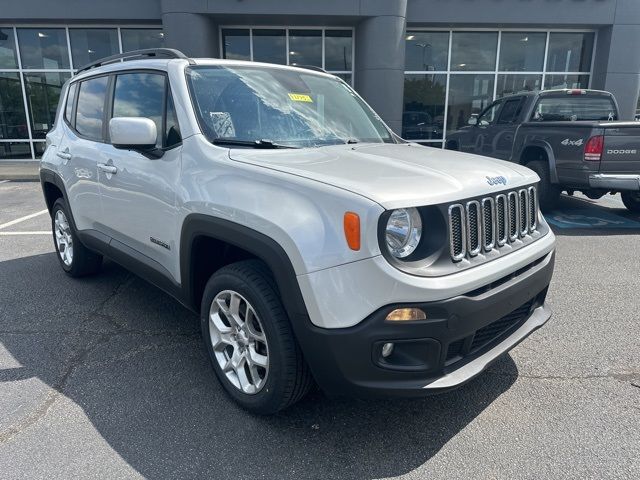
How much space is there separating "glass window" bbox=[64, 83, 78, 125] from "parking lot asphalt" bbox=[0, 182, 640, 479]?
5.99 ft

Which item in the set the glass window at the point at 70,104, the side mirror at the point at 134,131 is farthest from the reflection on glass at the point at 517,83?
the side mirror at the point at 134,131

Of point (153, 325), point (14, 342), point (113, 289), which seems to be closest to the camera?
point (14, 342)

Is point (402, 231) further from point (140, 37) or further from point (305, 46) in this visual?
point (140, 37)

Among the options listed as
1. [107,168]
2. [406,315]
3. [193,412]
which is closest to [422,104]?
[107,168]

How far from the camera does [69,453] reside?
95.9 inches

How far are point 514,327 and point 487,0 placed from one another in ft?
46.5

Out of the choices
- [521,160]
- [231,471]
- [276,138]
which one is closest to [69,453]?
[231,471]

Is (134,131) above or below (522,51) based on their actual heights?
below

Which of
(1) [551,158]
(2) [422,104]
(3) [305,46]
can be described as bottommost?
(1) [551,158]

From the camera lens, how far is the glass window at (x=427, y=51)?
50.1 ft

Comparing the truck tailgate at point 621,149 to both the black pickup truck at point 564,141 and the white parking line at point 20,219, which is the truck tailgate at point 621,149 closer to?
the black pickup truck at point 564,141

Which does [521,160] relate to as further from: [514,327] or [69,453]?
[69,453]

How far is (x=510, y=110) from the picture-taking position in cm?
887

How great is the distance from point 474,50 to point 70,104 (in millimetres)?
13834
